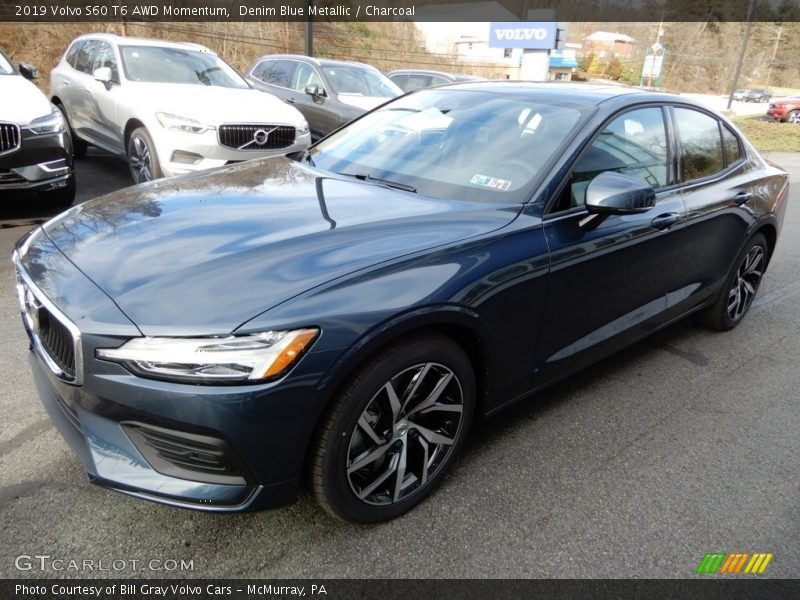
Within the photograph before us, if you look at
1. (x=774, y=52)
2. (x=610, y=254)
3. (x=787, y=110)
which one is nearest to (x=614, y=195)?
(x=610, y=254)

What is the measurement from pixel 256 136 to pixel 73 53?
3.81 meters

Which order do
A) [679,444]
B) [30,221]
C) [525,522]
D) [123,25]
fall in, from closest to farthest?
1. [525,522]
2. [679,444]
3. [30,221]
4. [123,25]

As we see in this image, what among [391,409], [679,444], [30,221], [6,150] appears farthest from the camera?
[30,221]

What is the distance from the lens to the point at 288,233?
88.7 inches

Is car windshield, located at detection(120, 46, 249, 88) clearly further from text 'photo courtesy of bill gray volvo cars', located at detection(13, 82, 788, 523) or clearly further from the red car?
the red car

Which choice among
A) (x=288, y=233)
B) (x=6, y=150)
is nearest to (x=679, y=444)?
(x=288, y=233)

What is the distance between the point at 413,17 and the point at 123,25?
95.4 ft

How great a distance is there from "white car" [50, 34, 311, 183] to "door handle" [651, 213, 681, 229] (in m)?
3.95

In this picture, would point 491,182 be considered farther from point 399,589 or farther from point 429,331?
point 399,589

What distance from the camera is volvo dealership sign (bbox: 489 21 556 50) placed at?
27.9 m

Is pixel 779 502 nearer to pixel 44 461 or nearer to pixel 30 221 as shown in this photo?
pixel 44 461

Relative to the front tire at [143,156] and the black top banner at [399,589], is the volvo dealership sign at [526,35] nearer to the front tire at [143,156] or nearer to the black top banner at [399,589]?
the front tire at [143,156]

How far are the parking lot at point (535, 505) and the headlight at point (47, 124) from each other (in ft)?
8.15

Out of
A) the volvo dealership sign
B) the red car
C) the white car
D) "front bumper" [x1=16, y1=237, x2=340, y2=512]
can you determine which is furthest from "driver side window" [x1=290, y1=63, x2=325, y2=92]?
the red car
